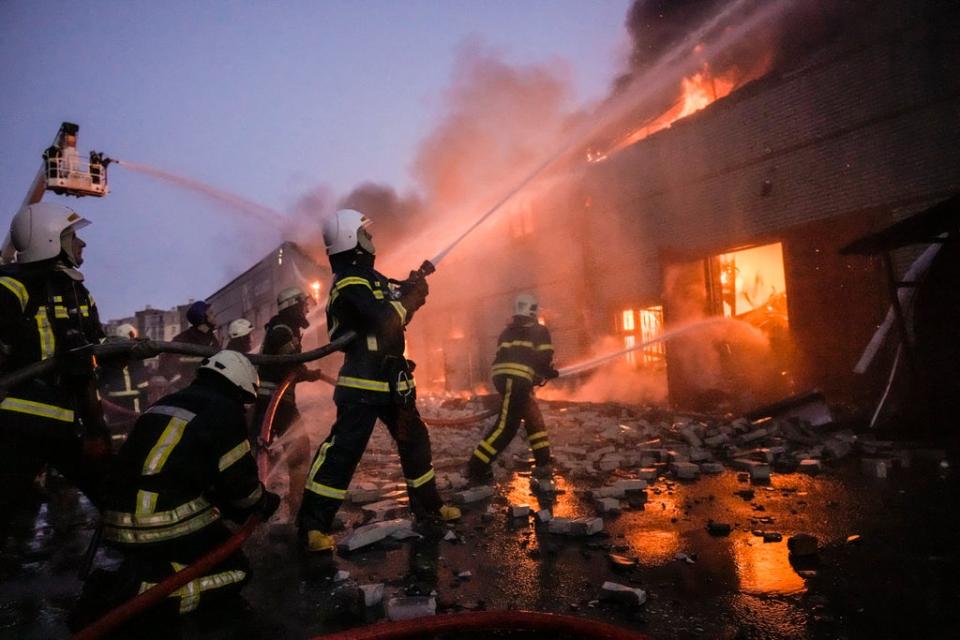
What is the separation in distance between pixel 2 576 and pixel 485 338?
13.5 metres

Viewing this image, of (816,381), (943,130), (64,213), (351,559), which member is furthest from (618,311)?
(64,213)

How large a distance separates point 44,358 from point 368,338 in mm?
1952

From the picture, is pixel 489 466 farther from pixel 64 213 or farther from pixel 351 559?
pixel 64 213

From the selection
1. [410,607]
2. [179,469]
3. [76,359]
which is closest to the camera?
[410,607]

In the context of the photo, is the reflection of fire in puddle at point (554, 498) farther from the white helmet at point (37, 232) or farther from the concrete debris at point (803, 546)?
the white helmet at point (37, 232)

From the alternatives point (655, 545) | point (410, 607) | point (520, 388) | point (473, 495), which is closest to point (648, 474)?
point (520, 388)

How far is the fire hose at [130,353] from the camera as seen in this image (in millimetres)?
2879

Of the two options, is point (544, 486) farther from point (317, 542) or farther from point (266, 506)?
point (266, 506)

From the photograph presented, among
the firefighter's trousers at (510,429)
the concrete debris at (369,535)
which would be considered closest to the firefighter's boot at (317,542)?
the concrete debris at (369,535)

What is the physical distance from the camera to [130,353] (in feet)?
11.3

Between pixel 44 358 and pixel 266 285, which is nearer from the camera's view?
pixel 44 358

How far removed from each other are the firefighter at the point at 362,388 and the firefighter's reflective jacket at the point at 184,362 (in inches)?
86.8

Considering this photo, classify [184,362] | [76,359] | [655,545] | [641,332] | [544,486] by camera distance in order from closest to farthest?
1. [76,359]
2. [655,545]
3. [544,486]
4. [184,362]
5. [641,332]

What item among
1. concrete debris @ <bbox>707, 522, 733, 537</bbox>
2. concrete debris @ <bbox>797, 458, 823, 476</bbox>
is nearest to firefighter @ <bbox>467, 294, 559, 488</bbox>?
concrete debris @ <bbox>707, 522, 733, 537</bbox>
